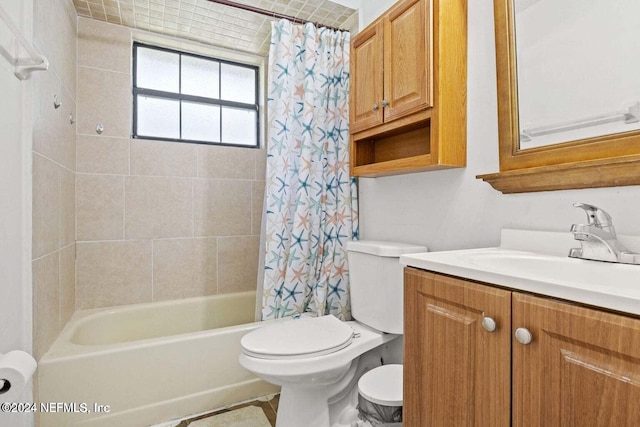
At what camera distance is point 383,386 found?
129 centimetres

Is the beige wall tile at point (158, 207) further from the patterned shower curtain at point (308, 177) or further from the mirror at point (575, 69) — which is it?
the mirror at point (575, 69)

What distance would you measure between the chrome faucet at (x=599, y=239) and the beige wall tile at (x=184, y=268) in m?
2.11

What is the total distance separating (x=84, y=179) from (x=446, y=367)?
221 centimetres

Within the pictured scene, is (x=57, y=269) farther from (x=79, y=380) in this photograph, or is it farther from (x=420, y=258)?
(x=420, y=258)

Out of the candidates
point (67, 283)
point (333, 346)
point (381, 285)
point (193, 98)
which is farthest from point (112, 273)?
point (381, 285)

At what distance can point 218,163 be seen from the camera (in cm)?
238

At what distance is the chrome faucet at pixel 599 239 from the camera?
82cm

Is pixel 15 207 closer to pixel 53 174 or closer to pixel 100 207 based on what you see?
pixel 53 174

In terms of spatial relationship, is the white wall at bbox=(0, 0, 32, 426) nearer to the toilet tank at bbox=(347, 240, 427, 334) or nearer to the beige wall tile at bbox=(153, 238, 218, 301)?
the beige wall tile at bbox=(153, 238, 218, 301)

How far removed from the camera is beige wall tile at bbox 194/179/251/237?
2324mm

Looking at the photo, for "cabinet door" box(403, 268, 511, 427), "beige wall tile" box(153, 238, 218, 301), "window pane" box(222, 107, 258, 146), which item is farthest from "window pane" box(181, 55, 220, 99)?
"cabinet door" box(403, 268, 511, 427)

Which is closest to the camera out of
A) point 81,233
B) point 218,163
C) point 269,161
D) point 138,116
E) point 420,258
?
point 420,258

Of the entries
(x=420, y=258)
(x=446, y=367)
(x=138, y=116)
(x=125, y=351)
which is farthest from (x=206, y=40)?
(x=446, y=367)

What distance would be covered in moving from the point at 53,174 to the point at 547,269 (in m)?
2.01
